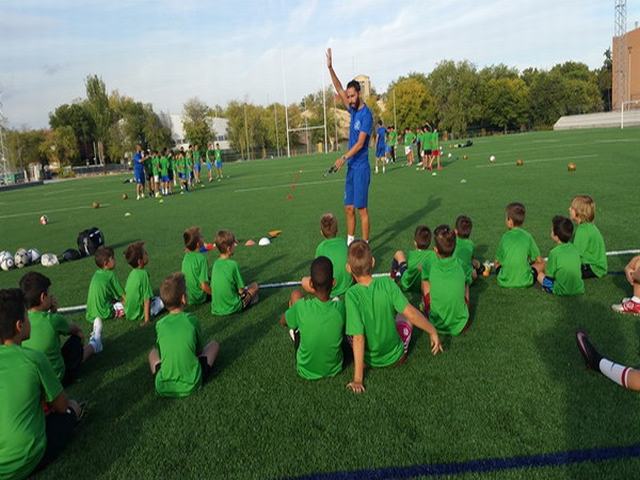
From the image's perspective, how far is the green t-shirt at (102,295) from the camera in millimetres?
5984

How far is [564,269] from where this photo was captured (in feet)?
17.7

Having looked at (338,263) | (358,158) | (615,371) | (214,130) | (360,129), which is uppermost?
(214,130)

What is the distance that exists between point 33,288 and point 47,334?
0.42 meters

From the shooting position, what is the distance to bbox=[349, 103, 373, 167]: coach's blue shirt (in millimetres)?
8227

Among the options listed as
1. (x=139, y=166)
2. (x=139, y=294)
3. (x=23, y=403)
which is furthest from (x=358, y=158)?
(x=139, y=166)

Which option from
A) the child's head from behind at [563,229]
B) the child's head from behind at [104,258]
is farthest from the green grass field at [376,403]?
the child's head from behind at [104,258]

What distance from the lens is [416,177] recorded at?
2097 centimetres

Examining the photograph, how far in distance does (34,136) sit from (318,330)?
82.6 meters

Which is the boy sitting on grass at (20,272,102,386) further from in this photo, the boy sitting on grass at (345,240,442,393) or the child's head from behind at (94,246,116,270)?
the boy sitting on grass at (345,240,442,393)

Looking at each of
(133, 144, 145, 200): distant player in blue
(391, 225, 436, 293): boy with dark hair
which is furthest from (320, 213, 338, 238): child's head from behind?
(133, 144, 145, 200): distant player in blue

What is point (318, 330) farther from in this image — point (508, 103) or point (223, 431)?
point (508, 103)

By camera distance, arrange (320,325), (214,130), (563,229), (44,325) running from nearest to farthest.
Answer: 1. (320,325)
2. (44,325)
3. (563,229)
4. (214,130)

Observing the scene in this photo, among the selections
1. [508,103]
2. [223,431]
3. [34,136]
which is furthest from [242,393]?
[508,103]

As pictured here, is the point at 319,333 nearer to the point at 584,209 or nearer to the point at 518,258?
the point at 518,258
